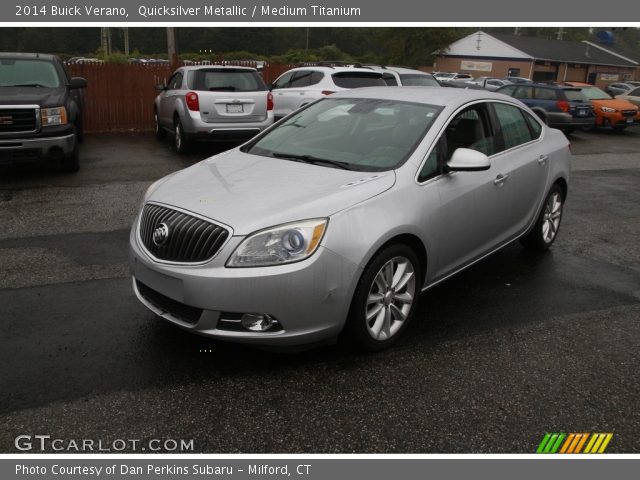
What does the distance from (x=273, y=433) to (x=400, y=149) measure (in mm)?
2138

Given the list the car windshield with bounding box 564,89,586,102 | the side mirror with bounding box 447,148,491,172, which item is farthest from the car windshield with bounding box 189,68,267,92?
the car windshield with bounding box 564,89,586,102

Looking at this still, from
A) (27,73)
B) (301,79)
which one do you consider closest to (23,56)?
(27,73)

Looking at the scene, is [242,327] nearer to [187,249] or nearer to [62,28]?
[187,249]

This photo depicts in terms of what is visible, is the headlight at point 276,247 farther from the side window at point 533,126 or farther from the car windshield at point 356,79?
the car windshield at point 356,79

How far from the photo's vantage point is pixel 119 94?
14719mm

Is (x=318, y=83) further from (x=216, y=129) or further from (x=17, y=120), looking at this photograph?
(x=17, y=120)

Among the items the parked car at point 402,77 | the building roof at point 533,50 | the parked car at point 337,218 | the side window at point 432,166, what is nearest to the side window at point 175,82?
the parked car at point 402,77

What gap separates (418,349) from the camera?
3.82m

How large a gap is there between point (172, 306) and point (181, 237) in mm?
435

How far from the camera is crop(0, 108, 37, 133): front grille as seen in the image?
26.0ft

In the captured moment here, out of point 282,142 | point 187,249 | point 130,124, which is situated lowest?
point 130,124

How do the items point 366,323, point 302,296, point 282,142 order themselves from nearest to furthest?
point 302,296, point 366,323, point 282,142

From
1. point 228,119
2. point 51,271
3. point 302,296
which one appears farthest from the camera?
point 228,119

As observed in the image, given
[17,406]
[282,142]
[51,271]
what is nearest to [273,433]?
[17,406]
